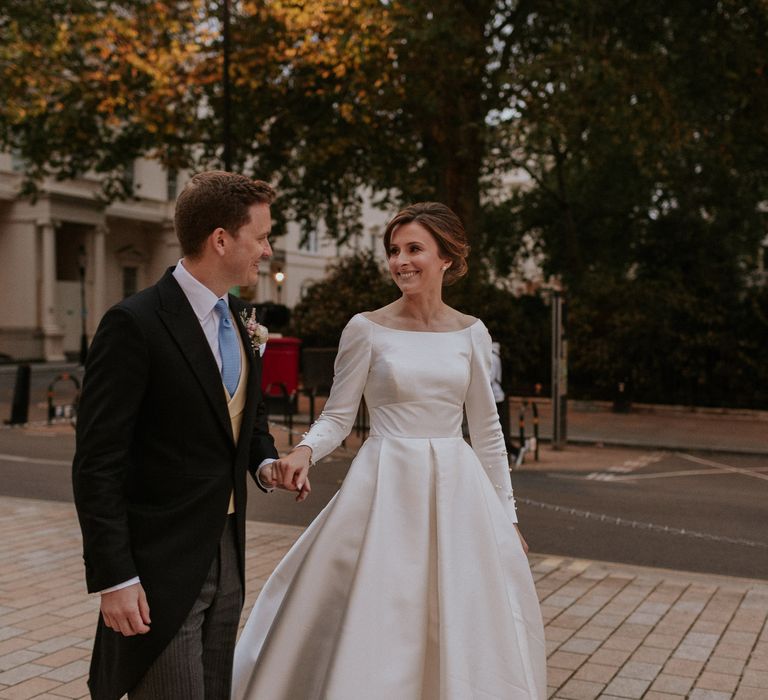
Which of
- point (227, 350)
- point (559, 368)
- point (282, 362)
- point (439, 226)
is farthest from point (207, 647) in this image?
point (282, 362)

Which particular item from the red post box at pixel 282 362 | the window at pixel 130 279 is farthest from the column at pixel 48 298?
the red post box at pixel 282 362

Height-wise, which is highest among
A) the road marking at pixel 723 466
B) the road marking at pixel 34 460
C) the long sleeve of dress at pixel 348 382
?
the long sleeve of dress at pixel 348 382

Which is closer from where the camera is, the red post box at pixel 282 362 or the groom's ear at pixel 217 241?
the groom's ear at pixel 217 241

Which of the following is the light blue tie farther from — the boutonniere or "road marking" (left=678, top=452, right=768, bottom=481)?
"road marking" (left=678, top=452, right=768, bottom=481)

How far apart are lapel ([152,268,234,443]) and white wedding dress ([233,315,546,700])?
739 millimetres

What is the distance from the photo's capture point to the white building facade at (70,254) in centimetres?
3859

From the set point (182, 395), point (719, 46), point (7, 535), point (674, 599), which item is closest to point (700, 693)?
point (674, 599)

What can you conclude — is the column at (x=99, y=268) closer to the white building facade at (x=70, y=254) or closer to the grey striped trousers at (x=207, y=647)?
the white building facade at (x=70, y=254)

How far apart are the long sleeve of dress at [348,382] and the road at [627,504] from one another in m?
4.45

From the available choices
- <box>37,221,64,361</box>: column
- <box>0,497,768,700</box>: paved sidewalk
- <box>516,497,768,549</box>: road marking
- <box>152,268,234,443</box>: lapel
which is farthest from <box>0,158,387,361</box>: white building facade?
<box>152,268,234,443</box>: lapel

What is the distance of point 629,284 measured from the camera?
22.7m

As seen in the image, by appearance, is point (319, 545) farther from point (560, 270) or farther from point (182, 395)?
point (560, 270)

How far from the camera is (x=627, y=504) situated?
9.85m

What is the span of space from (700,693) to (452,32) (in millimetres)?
13767
